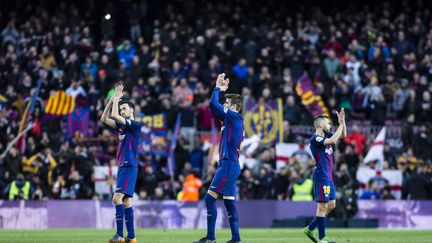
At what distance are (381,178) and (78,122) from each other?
983 centimetres

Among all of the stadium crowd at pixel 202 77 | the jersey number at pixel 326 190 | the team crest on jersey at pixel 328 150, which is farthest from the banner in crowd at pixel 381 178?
the jersey number at pixel 326 190

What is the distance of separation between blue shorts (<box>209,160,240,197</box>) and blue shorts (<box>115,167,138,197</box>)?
5.15 feet

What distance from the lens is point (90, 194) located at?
30250 mm

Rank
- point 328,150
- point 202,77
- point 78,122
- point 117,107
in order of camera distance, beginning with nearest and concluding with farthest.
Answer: point 117,107 → point 328,150 → point 78,122 → point 202,77

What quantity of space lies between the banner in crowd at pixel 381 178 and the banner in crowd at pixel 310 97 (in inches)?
104

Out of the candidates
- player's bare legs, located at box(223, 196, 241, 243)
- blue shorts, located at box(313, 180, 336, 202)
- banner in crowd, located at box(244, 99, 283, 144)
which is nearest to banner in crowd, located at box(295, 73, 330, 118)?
banner in crowd, located at box(244, 99, 283, 144)

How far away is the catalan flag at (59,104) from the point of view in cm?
3255

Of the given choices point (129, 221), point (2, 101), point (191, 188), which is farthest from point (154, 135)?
point (129, 221)

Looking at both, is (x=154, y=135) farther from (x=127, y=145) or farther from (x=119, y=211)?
(x=119, y=211)

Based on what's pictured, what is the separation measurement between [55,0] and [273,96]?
43.0 ft

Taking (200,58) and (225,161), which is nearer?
(225,161)

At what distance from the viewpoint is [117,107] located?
58.5 ft

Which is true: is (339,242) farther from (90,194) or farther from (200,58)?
(200,58)

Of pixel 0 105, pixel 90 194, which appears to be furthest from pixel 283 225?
pixel 0 105
